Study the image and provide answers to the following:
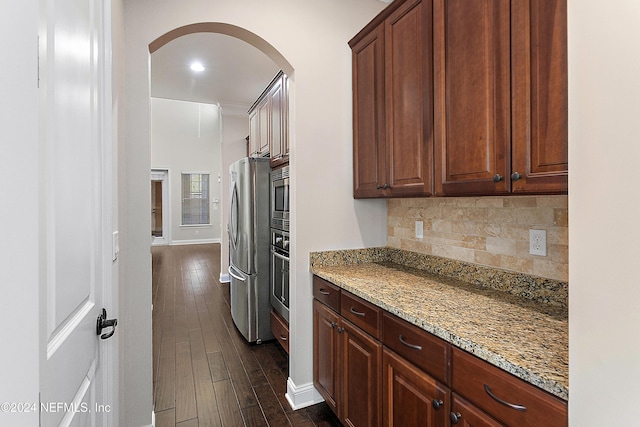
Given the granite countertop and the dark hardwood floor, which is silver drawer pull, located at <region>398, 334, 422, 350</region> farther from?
the dark hardwood floor

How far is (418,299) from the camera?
1.54 metres

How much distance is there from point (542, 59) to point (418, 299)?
108 cm

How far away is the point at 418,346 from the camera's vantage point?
133 centimetres

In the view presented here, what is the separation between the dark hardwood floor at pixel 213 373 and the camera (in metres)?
2.15

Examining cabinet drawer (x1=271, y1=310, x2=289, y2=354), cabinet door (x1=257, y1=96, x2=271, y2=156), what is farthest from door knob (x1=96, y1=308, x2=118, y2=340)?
cabinet door (x1=257, y1=96, x2=271, y2=156)

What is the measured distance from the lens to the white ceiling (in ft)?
12.2

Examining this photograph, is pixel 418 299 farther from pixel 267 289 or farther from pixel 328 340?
pixel 267 289

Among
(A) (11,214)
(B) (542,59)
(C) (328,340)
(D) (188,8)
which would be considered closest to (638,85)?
(B) (542,59)

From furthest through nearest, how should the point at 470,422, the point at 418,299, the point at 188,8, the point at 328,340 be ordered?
1. the point at 328,340
2. the point at 188,8
3. the point at 418,299
4. the point at 470,422

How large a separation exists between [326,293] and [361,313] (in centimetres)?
42

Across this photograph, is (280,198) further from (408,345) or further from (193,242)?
(193,242)

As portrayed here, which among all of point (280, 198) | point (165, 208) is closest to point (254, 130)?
point (280, 198)

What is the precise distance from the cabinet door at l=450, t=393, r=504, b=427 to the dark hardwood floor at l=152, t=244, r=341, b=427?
3.92 feet

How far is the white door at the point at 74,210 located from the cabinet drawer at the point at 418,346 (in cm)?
115
